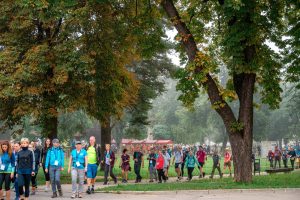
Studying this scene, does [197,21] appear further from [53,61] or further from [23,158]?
[23,158]

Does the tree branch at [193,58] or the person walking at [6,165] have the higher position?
the tree branch at [193,58]

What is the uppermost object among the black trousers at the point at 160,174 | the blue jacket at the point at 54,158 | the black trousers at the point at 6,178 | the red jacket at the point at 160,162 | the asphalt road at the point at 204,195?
the blue jacket at the point at 54,158

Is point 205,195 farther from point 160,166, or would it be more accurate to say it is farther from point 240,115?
point 160,166

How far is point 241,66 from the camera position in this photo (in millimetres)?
16250

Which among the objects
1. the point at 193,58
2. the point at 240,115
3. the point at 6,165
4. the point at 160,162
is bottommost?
the point at 160,162

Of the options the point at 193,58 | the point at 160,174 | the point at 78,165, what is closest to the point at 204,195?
the point at 78,165

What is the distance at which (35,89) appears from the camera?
19547 mm

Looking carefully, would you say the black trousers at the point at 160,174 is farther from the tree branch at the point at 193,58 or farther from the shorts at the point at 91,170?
the shorts at the point at 91,170

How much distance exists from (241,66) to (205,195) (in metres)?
5.19

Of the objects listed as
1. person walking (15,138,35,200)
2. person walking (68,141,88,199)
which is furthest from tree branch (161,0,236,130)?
person walking (15,138,35,200)

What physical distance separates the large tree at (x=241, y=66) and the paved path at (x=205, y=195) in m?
2.53

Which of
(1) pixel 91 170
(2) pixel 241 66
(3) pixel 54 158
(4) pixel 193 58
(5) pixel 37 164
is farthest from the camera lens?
(4) pixel 193 58

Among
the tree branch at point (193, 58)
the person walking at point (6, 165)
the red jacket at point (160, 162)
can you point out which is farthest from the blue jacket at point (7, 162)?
the red jacket at point (160, 162)

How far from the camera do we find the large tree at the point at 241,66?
16.1 m
